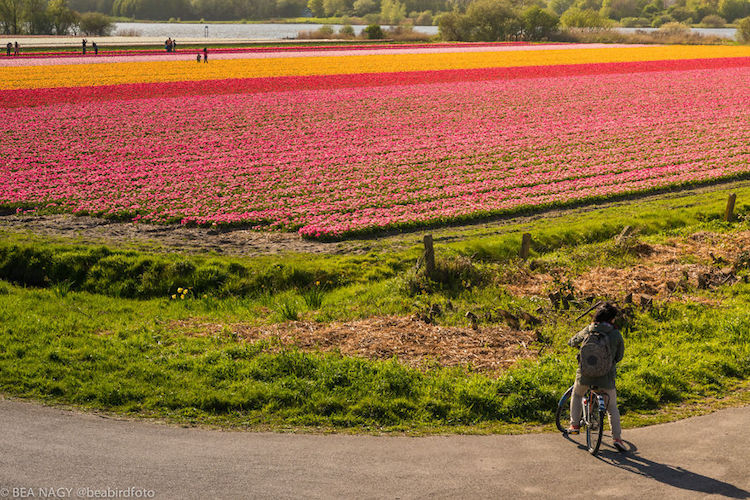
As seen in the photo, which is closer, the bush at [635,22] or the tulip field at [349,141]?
the tulip field at [349,141]

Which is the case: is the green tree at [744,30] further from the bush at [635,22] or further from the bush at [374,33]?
the bush at [635,22]

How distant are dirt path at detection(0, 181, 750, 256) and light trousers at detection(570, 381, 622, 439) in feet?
32.0

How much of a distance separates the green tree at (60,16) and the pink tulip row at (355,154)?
8498 centimetres

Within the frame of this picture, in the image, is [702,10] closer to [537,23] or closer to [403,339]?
[537,23]

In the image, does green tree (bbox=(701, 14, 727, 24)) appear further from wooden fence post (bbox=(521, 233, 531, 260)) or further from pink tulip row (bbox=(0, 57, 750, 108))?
wooden fence post (bbox=(521, 233, 531, 260))

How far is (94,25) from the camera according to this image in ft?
400

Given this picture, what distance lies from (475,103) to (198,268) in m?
30.9

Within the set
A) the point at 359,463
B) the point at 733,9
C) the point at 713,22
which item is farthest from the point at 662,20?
the point at 359,463

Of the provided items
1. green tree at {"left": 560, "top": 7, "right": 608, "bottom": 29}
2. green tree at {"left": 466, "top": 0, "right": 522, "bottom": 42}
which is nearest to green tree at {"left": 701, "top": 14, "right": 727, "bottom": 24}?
green tree at {"left": 560, "top": 7, "right": 608, "bottom": 29}

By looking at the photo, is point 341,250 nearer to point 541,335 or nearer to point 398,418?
point 541,335

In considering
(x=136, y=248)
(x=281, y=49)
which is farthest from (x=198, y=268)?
(x=281, y=49)

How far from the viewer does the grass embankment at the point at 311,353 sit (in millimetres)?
11531

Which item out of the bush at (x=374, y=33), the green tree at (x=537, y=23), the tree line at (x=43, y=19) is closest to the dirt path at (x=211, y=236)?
the bush at (x=374, y=33)

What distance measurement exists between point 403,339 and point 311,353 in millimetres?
1732
